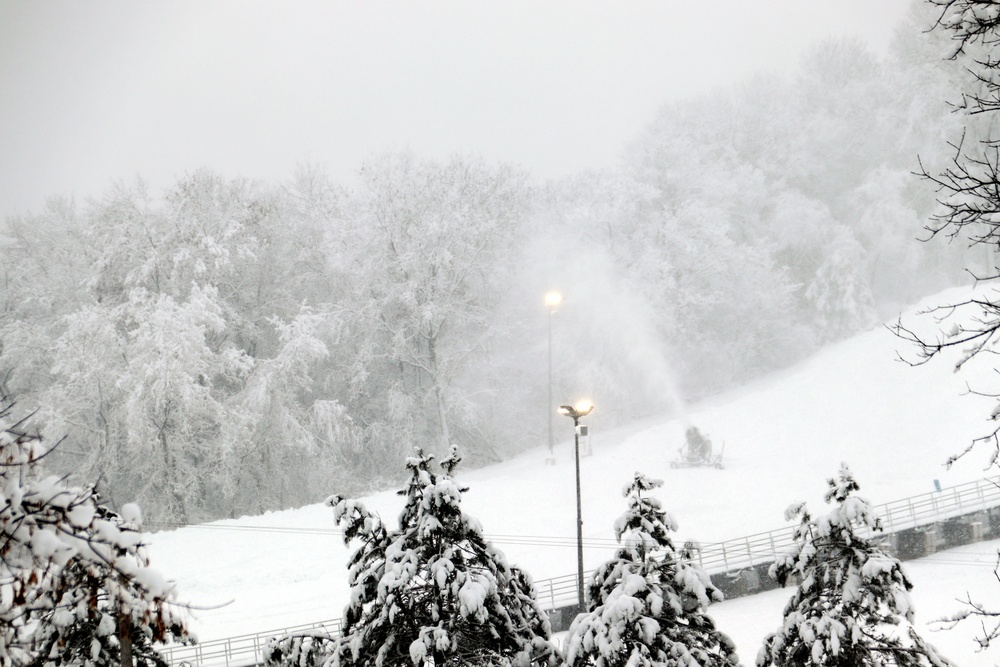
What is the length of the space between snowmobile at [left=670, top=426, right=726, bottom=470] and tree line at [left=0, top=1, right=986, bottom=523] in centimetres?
830

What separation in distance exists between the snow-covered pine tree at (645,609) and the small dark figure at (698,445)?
22.4 meters

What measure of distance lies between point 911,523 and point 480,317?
23351 millimetres

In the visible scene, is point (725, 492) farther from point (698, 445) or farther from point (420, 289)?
point (420, 289)

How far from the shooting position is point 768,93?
2062 inches

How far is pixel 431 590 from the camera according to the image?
6504mm

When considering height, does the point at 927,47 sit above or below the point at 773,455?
above

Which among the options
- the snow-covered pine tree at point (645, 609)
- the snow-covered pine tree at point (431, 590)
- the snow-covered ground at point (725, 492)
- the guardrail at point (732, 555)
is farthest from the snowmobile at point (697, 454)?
the snow-covered pine tree at point (431, 590)

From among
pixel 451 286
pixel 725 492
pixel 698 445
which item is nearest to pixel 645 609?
pixel 725 492

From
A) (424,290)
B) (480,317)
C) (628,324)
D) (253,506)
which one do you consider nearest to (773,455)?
(628,324)

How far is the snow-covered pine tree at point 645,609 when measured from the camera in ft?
22.6

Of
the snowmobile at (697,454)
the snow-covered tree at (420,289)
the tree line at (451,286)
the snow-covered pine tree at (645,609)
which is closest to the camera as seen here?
the snow-covered pine tree at (645,609)

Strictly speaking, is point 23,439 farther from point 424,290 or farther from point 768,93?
point 768,93

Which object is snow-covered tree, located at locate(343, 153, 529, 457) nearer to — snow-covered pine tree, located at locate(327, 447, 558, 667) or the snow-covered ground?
the snow-covered ground

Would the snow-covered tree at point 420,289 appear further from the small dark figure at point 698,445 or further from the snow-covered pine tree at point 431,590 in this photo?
the snow-covered pine tree at point 431,590
